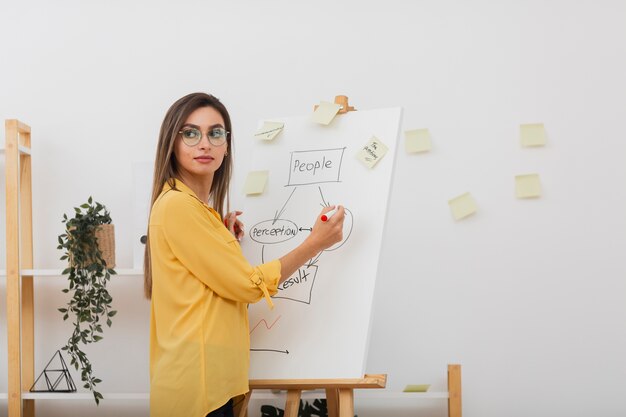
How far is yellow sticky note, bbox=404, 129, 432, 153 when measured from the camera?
2.66 meters

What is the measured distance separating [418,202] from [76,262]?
1230 mm

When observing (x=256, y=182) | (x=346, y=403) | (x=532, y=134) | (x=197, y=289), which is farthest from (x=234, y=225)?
(x=532, y=134)

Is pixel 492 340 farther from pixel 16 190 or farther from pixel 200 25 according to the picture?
pixel 16 190

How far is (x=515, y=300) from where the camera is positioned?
103 inches

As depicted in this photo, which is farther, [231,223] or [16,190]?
[16,190]

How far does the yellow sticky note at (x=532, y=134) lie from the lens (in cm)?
262

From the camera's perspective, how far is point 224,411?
1.73m

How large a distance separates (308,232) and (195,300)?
0.39 meters

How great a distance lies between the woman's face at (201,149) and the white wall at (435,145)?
95 centimetres

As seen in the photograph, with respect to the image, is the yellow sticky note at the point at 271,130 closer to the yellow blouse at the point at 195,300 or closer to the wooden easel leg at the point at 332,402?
the yellow blouse at the point at 195,300

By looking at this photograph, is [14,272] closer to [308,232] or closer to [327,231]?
[308,232]

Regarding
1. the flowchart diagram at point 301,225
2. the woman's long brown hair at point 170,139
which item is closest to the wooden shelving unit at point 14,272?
the woman's long brown hair at point 170,139

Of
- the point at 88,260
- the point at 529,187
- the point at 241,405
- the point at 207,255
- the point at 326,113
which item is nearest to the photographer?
the point at 207,255

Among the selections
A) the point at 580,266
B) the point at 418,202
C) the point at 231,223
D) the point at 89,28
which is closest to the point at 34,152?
the point at 89,28
